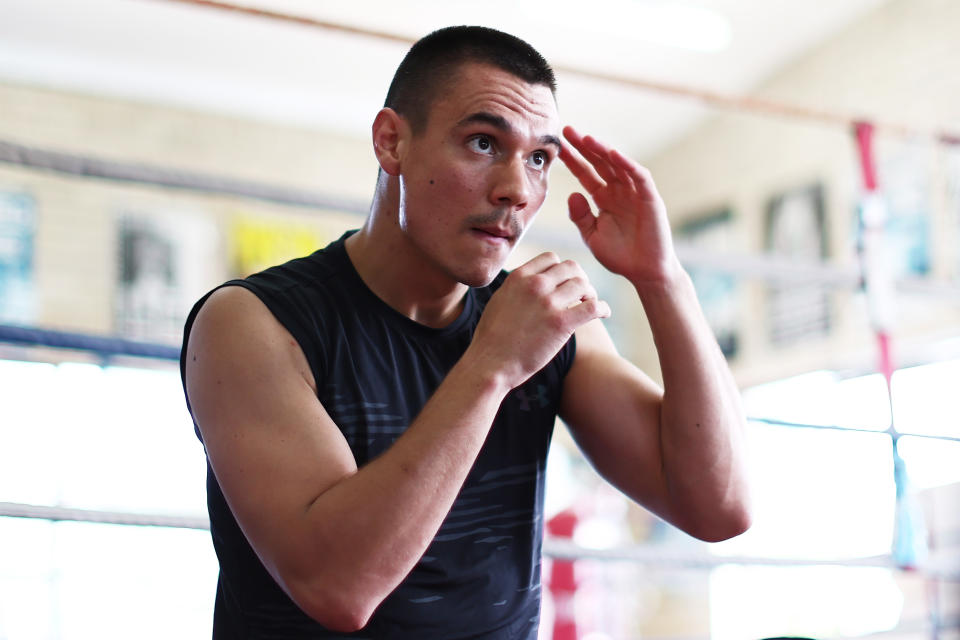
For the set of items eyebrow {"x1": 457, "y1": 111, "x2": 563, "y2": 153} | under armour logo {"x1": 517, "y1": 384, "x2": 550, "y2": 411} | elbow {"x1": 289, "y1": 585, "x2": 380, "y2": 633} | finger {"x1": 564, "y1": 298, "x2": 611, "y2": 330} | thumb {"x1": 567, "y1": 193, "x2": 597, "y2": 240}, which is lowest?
elbow {"x1": 289, "y1": 585, "x2": 380, "y2": 633}

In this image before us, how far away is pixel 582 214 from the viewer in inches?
52.1

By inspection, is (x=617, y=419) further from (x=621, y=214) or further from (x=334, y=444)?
(x=334, y=444)

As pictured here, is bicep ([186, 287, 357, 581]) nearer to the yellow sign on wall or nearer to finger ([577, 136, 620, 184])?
finger ([577, 136, 620, 184])

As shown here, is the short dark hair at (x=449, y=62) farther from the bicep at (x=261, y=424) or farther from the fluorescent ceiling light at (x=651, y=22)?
the fluorescent ceiling light at (x=651, y=22)

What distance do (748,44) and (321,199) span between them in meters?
4.97

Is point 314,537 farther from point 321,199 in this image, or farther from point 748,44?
point 748,44

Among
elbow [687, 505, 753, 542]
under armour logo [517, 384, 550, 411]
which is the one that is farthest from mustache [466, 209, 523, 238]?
elbow [687, 505, 753, 542]

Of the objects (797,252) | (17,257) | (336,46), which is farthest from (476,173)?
(17,257)

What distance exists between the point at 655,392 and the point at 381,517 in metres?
0.46

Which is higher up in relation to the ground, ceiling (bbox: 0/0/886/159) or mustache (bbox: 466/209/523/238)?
ceiling (bbox: 0/0/886/159)

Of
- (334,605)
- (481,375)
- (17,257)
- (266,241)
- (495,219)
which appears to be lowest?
(334,605)

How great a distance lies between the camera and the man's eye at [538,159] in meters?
1.22

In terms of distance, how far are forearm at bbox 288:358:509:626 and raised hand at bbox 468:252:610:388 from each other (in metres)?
0.08

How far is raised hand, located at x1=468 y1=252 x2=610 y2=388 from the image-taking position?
3.39 feet
